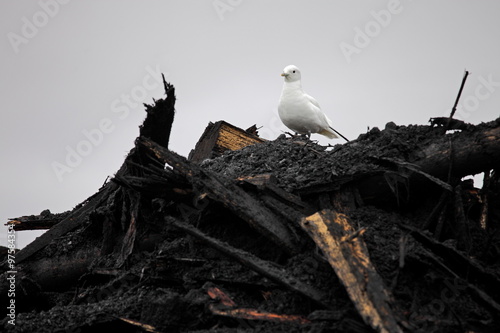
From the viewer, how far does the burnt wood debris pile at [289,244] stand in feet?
11.6

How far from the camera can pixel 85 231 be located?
6.12 metres

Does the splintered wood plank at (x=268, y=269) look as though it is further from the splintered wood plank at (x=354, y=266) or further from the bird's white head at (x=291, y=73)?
the bird's white head at (x=291, y=73)

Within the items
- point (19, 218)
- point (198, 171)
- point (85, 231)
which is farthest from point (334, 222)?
point (19, 218)

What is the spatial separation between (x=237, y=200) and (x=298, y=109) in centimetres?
494

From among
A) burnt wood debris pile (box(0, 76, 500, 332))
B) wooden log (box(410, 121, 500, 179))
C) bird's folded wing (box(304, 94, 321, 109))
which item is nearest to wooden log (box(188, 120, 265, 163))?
bird's folded wing (box(304, 94, 321, 109))

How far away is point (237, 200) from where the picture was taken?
4449mm

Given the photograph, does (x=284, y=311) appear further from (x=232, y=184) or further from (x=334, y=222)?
(x=232, y=184)

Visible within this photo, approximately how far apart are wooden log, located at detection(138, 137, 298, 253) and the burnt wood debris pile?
14 millimetres

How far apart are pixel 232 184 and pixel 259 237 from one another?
2.02 ft

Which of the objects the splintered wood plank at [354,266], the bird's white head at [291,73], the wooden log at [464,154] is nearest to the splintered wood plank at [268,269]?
the splintered wood plank at [354,266]

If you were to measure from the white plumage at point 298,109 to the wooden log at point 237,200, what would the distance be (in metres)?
4.68

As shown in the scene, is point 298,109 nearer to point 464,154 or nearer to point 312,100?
point 312,100

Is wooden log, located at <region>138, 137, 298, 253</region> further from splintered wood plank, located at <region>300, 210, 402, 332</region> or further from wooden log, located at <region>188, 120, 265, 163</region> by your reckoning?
wooden log, located at <region>188, 120, 265, 163</region>

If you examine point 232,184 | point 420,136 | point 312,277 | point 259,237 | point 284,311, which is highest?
point 420,136
